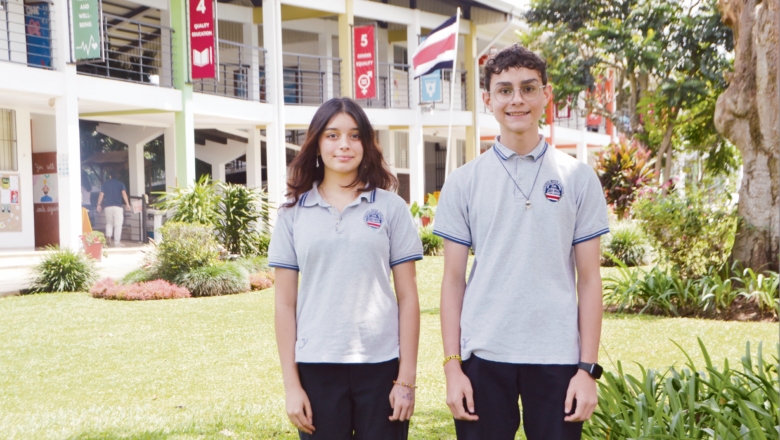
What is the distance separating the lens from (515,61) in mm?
2236

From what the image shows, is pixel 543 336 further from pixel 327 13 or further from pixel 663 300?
pixel 327 13

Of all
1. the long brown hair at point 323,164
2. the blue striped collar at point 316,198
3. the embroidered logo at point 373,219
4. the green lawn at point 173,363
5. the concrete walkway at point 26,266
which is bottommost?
the green lawn at point 173,363

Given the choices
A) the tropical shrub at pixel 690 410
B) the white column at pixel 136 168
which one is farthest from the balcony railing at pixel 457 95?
the tropical shrub at pixel 690 410

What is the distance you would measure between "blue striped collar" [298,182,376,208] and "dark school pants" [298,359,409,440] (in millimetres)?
543

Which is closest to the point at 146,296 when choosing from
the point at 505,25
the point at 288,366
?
the point at 288,366

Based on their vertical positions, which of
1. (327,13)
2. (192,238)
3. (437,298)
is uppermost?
(327,13)

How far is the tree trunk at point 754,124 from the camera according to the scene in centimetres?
676

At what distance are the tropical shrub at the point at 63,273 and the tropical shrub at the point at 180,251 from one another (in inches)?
42.6

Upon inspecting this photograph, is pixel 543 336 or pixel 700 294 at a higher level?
pixel 543 336

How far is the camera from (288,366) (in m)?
2.29

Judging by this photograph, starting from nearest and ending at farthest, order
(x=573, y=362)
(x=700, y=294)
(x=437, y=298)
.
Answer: (x=573, y=362) → (x=700, y=294) → (x=437, y=298)

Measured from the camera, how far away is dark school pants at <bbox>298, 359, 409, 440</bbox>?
7.35 feet

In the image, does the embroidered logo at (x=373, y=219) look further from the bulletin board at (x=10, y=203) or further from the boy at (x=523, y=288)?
the bulletin board at (x=10, y=203)

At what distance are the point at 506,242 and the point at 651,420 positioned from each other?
1.46m
